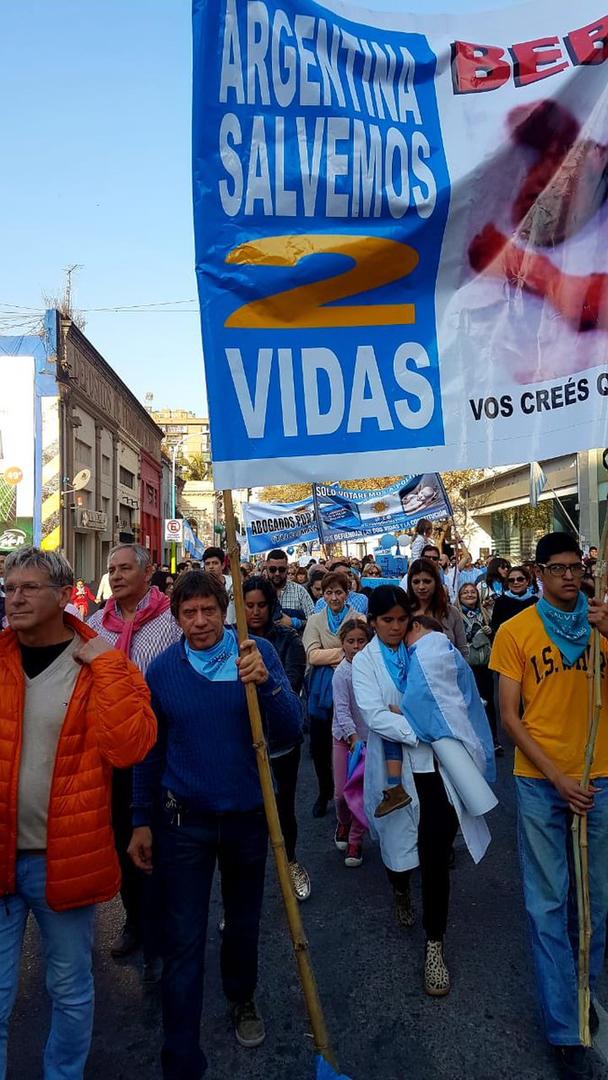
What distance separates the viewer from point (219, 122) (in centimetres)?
265

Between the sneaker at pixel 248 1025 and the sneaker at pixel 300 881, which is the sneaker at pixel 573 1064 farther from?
the sneaker at pixel 300 881

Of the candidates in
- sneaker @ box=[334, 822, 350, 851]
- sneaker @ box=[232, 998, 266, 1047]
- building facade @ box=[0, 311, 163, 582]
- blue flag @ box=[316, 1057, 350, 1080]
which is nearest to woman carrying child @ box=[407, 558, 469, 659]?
sneaker @ box=[334, 822, 350, 851]

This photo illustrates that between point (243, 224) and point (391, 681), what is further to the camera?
point (391, 681)

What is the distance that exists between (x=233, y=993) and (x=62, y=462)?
2400 centimetres

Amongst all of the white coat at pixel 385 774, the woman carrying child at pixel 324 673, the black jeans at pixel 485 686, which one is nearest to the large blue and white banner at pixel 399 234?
the white coat at pixel 385 774

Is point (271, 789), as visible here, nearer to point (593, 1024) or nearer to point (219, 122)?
point (593, 1024)

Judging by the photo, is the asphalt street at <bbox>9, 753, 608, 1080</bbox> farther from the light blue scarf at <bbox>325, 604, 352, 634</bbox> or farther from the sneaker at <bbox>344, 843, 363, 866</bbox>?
the light blue scarf at <bbox>325, 604, 352, 634</bbox>

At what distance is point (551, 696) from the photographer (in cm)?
299

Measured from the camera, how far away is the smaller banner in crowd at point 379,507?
11.0 metres

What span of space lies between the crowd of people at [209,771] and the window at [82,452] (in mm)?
25681

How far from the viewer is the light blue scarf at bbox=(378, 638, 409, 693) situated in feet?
12.8

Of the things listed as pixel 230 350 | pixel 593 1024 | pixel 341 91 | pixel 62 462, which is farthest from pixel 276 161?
pixel 62 462

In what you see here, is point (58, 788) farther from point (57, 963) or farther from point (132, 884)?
point (132, 884)

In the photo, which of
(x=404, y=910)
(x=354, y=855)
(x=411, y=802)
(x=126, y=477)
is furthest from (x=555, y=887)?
(x=126, y=477)
